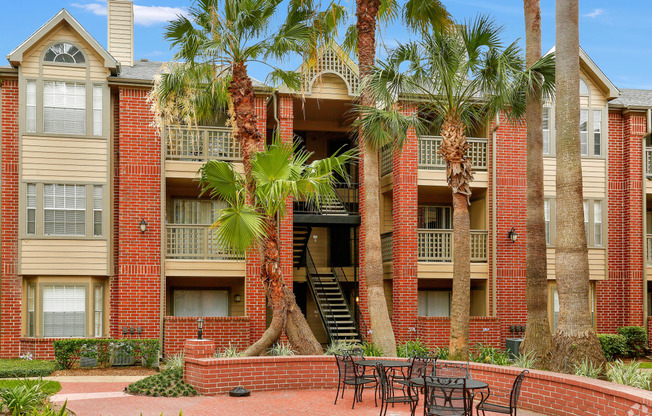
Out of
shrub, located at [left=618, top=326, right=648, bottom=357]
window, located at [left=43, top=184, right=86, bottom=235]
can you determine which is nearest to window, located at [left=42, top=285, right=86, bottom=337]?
window, located at [left=43, top=184, right=86, bottom=235]

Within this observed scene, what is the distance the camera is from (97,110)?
68.9 ft

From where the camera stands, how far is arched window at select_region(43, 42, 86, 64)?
68.1 feet

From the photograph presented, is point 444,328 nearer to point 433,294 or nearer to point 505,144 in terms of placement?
point 433,294

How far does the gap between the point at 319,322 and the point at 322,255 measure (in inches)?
93.2

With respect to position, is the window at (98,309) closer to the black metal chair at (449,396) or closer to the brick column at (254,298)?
the brick column at (254,298)

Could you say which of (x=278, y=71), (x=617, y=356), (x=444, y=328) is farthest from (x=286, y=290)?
(x=617, y=356)

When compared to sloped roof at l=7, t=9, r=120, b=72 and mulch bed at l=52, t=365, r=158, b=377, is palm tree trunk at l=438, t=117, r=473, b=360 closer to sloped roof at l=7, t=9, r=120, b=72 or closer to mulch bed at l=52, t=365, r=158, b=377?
mulch bed at l=52, t=365, r=158, b=377

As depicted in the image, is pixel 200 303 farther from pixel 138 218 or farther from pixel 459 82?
pixel 459 82

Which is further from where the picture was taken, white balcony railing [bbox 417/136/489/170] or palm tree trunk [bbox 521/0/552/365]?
white balcony railing [bbox 417/136/489/170]

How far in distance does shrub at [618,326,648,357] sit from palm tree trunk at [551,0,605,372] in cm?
1128

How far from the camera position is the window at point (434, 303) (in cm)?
2452

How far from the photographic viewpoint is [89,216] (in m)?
20.8

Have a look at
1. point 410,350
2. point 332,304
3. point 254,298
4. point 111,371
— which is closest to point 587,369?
point 410,350

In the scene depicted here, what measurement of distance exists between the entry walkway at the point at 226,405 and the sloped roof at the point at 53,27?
9.96 metres
